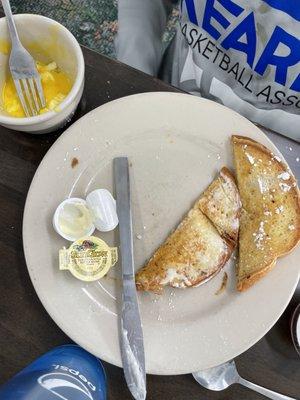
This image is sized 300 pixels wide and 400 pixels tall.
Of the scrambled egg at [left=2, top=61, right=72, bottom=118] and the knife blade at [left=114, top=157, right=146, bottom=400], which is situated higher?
the scrambled egg at [left=2, top=61, right=72, bottom=118]

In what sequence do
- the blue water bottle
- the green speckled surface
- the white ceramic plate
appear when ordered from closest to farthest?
the blue water bottle
the white ceramic plate
the green speckled surface

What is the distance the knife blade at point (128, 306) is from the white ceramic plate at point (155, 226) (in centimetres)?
2

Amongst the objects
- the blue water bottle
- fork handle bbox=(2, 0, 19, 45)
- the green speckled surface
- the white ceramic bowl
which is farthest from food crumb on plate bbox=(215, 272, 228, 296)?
the green speckled surface

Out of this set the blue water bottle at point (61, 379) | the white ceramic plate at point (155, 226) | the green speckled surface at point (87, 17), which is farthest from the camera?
the green speckled surface at point (87, 17)

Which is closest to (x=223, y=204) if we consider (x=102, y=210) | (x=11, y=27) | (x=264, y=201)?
(x=264, y=201)

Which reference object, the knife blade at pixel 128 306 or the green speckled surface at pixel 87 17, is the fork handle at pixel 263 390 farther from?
the green speckled surface at pixel 87 17

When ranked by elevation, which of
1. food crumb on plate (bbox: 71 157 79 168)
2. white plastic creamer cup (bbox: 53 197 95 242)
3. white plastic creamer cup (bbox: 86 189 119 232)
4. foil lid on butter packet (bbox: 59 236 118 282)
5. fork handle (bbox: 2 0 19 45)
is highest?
fork handle (bbox: 2 0 19 45)

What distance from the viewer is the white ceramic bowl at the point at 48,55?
0.77 meters

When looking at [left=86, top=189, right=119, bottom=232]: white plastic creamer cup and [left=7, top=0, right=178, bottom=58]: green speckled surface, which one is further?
[left=7, top=0, right=178, bottom=58]: green speckled surface

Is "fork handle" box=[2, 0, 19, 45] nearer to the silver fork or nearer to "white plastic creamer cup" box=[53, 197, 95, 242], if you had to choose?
the silver fork

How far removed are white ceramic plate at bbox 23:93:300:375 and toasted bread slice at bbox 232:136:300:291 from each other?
2 centimetres

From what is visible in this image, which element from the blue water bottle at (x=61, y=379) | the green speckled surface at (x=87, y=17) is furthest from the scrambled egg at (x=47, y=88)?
the green speckled surface at (x=87, y=17)

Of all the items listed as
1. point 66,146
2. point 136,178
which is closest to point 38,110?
point 66,146

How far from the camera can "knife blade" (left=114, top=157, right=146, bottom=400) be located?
0.76 metres
